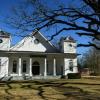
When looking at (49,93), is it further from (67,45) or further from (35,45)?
(67,45)

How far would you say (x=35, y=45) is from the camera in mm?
45656

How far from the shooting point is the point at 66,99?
17.0 m

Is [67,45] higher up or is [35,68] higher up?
[67,45]

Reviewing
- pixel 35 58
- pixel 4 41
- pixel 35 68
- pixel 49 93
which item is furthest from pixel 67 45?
pixel 49 93

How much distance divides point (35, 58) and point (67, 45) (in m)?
5.79

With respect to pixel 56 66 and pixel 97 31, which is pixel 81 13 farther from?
pixel 56 66

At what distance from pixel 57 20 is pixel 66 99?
10.5m

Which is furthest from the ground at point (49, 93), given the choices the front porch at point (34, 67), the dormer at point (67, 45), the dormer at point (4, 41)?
the dormer at point (67, 45)

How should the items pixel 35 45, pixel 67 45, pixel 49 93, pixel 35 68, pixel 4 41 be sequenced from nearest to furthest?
pixel 49 93, pixel 4 41, pixel 35 45, pixel 35 68, pixel 67 45

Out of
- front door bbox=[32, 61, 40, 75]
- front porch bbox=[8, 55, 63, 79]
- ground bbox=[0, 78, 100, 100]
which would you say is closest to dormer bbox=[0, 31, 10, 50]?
front porch bbox=[8, 55, 63, 79]

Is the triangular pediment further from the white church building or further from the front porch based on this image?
the front porch

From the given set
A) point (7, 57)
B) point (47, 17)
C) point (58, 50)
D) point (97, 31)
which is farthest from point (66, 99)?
point (58, 50)

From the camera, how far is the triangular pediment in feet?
148

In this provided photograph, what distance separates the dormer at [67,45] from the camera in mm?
47072
